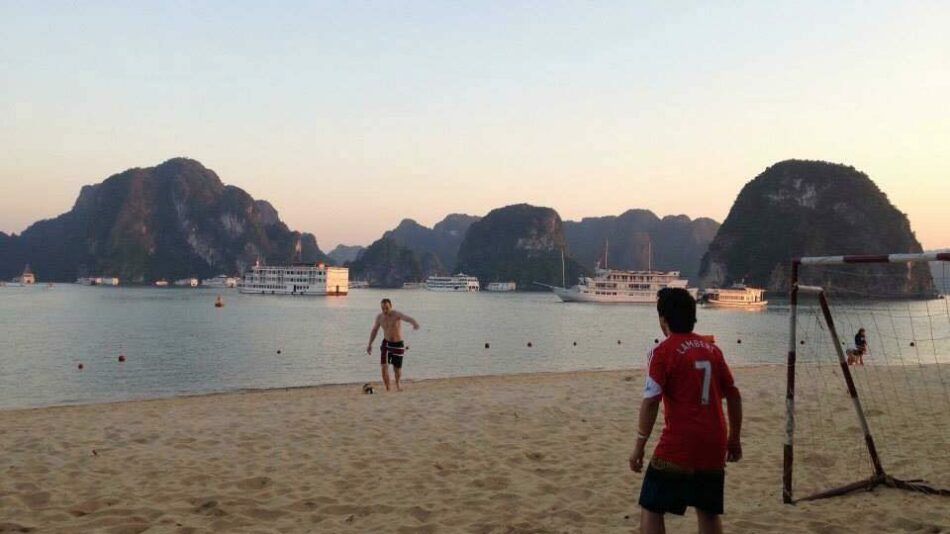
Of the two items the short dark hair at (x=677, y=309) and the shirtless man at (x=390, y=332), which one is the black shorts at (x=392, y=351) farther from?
the short dark hair at (x=677, y=309)

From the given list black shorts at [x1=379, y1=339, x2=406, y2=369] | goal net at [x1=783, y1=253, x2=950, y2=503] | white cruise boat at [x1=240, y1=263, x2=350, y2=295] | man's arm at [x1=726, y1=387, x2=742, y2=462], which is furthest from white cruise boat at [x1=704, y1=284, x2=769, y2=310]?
man's arm at [x1=726, y1=387, x2=742, y2=462]

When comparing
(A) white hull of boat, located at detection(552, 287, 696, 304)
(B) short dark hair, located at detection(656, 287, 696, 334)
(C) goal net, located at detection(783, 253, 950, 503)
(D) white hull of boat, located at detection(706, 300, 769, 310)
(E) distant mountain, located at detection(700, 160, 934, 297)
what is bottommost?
(D) white hull of boat, located at detection(706, 300, 769, 310)

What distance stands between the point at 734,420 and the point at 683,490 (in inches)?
20.6

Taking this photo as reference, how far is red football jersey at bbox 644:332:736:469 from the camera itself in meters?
3.54

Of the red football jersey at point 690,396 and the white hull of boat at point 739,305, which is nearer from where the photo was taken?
the red football jersey at point 690,396

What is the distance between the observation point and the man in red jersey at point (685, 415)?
3549mm

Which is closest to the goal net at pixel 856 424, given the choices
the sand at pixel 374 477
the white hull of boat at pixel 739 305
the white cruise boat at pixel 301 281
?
the sand at pixel 374 477

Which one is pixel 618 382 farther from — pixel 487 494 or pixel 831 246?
pixel 831 246

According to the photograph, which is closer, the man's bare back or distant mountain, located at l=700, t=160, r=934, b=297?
the man's bare back

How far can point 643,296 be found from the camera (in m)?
115

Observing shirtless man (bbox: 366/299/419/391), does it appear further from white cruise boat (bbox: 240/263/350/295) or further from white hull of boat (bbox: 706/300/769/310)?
white cruise boat (bbox: 240/263/350/295)

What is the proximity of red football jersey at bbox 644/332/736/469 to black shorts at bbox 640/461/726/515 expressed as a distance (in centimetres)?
6

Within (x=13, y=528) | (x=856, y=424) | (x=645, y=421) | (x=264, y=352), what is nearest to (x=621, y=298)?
(x=264, y=352)

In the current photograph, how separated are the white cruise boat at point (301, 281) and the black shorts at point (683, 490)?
14700 cm
